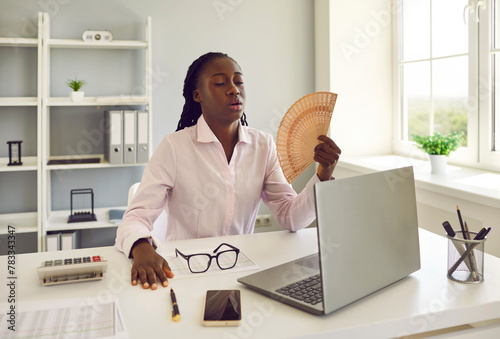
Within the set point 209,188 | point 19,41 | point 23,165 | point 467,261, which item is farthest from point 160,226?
point 19,41

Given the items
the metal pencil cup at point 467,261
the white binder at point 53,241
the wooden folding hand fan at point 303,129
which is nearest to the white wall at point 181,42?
the white binder at point 53,241

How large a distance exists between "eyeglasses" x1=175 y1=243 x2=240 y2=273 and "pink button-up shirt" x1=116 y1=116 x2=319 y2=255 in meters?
0.33

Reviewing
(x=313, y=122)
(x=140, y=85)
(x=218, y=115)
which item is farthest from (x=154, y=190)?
(x=140, y=85)

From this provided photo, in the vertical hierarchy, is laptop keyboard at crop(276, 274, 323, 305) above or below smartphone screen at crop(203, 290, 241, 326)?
above

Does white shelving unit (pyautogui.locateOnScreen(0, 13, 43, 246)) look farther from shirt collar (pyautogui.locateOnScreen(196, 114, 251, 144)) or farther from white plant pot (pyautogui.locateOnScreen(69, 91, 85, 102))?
shirt collar (pyautogui.locateOnScreen(196, 114, 251, 144))

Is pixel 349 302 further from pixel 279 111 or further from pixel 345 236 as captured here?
pixel 279 111

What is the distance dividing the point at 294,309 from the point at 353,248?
0.61 feet

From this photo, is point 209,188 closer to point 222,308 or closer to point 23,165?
point 222,308

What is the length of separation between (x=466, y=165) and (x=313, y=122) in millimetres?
1650

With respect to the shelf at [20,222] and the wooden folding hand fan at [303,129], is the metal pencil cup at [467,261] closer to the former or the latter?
the wooden folding hand fan at [303,129]

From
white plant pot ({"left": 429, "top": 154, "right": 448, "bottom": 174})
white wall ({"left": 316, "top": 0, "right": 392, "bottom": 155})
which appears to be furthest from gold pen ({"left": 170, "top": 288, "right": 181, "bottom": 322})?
white wall ({"left": 316, "top": 0, "right": 392, "bottom": 155})

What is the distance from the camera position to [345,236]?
1049mm

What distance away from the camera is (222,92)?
1791 mm

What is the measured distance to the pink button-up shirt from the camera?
5.68 feet
